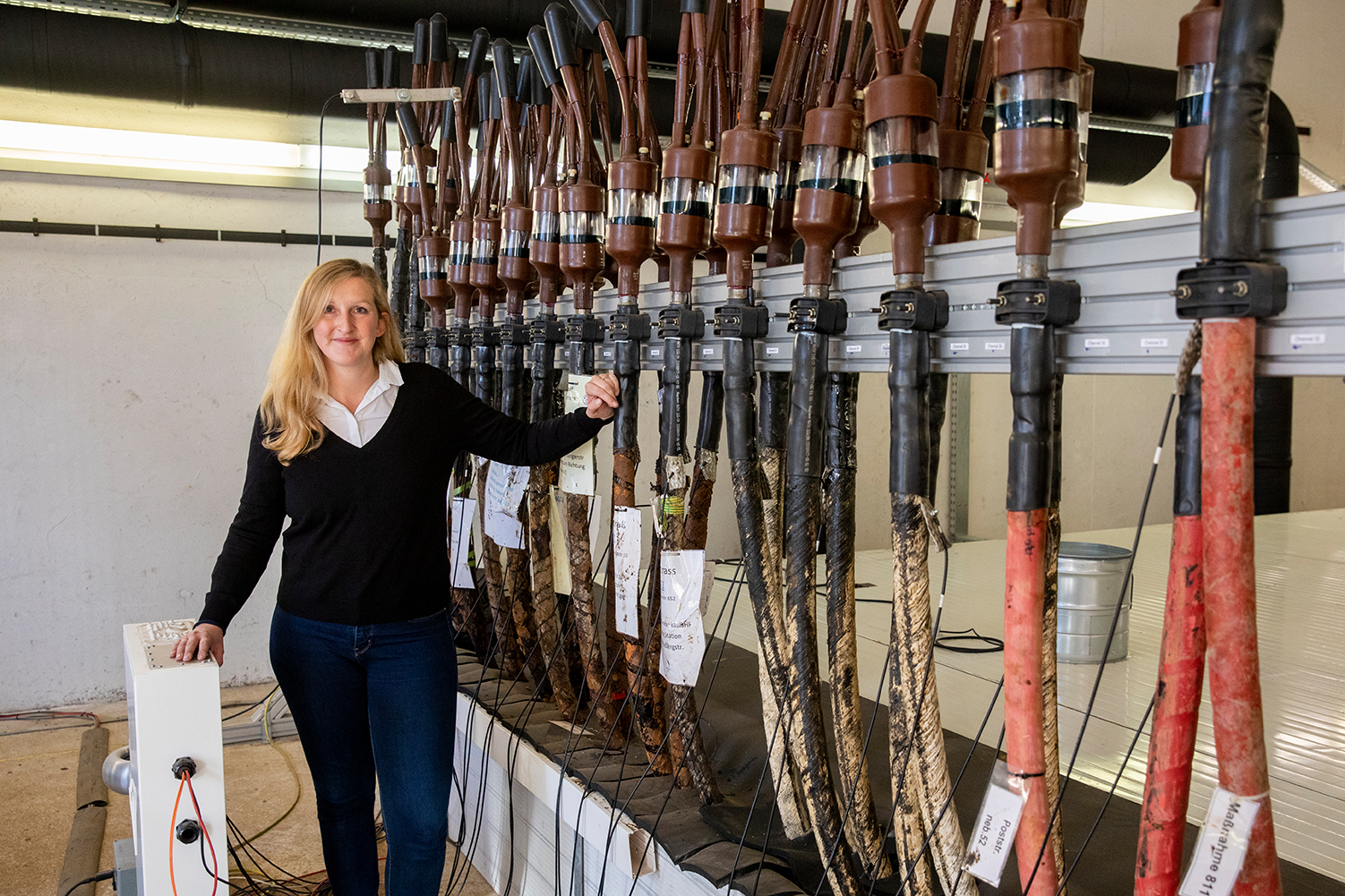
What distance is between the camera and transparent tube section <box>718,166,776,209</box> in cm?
125

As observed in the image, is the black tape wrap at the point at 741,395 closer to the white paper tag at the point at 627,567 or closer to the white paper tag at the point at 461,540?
the white paper tag at the point at 627,567

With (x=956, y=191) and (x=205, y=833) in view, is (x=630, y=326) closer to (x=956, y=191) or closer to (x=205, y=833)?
(x=956, y=191)

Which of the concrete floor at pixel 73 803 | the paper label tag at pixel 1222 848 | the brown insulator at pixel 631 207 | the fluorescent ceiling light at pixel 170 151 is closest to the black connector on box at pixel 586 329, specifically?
the brown insulator at pixel 631 207

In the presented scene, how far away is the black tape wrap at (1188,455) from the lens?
0.79 m

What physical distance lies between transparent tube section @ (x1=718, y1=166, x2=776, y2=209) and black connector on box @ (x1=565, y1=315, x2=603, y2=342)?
1.65 feet

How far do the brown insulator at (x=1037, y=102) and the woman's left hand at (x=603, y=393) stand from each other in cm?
84

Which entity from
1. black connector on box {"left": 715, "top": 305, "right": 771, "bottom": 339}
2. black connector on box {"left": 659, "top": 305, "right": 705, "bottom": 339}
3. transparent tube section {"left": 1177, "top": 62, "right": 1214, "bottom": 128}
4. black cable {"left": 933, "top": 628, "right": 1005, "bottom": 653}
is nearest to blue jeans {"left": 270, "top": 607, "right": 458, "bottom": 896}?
black connector on box {"left": 659, "top": 305, "right": 705, "bottom": 339}

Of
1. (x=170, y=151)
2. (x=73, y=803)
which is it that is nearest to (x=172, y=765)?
(x=73, y=803)

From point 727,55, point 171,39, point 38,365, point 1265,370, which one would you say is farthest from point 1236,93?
point 38,365

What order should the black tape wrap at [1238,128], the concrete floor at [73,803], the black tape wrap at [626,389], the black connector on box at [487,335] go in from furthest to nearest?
the concrete floor at [73,803], the black connector on box at [487,335], the black tape wrap at [626,389], the black tape wrap at [1238,128]

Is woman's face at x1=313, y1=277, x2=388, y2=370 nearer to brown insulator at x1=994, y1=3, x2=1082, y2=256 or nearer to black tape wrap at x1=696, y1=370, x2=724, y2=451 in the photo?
black tape wrap at x1=696, y1=370, x2=724, y2=451

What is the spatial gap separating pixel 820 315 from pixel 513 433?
81 centimetres

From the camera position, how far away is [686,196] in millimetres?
1369

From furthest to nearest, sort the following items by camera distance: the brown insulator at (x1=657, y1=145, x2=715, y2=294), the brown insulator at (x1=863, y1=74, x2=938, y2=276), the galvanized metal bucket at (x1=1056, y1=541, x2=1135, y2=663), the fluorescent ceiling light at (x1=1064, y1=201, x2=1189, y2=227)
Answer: the fluorescent ceiling light at (x1=1064, y1=201, x2=1189, y2=227), the galvanized metal bucket at (x1=1056, y1=541, x2=1135, y2=663), the brown insulator at (x1=657, y1=145, x2=715, y2=294), the brown insulator at (x1=863, y1=74, x2=938, y2=276)
